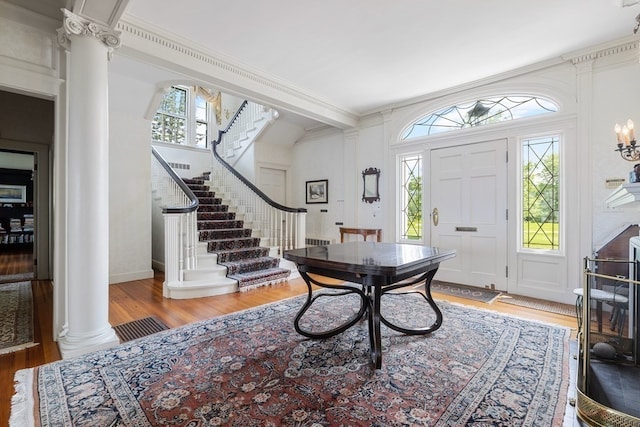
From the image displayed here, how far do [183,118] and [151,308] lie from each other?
212 inches

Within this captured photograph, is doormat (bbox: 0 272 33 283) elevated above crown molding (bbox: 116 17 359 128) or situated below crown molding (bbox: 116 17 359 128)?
below

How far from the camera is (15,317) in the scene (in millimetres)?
2990

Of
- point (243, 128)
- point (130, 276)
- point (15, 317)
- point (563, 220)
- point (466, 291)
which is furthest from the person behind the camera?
point (243, 128)

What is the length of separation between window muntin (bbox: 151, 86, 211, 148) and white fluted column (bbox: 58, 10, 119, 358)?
15.6ft

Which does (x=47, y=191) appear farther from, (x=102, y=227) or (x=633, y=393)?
(x=633, y=393)

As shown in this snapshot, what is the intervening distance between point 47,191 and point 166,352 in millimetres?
4254

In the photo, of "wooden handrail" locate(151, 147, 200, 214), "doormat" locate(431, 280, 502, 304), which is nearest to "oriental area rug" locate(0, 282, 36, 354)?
"wooden handrail" locate(151, 147, 200, 214)

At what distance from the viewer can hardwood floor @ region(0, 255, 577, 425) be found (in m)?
2.19

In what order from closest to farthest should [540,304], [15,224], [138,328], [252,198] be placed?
1. [138,328]
2. [540,304]
3. [252,198]
4. [15,224]

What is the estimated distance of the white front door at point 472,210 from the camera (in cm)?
404

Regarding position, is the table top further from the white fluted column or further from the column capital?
the column capital

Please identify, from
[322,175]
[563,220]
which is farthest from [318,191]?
[563,220]

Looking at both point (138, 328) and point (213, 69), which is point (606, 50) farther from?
point (138, 328)

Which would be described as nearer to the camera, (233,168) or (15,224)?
(233,168)
